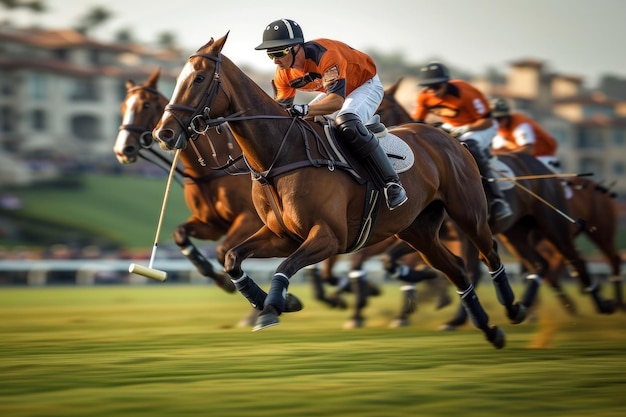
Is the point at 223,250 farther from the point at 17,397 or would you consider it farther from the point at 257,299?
the point at 17,397

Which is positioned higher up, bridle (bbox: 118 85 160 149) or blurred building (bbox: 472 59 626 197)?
bridle (bbox: 118 85 160 149)

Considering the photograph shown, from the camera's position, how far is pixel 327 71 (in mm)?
7559

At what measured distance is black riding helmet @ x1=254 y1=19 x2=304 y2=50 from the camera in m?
7.40

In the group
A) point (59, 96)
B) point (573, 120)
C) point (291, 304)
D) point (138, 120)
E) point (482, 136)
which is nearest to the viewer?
point (291, 304)

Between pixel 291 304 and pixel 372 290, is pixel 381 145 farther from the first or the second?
pixel 372 290

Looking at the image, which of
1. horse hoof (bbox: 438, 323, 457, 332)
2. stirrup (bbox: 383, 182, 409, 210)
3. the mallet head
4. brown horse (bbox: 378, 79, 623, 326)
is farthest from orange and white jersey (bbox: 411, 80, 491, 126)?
the mallet head

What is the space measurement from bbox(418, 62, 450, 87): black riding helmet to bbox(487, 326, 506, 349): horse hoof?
333 cm

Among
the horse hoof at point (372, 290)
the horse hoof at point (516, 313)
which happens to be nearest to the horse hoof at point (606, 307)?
the horse hoof at point (372, 290)

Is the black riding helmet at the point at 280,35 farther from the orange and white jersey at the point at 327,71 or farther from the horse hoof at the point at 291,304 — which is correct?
the horse hoof at the point at 291,304

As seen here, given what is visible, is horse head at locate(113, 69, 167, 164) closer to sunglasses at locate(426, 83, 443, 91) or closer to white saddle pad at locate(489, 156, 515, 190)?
sunglasses at locate(426, 83, 443, 91)

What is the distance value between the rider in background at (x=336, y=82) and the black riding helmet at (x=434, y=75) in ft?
9.80

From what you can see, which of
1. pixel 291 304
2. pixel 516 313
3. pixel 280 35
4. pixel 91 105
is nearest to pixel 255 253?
pixel 291 304

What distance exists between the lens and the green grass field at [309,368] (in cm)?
566

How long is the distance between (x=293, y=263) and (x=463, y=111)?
466 cm
